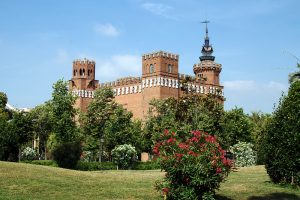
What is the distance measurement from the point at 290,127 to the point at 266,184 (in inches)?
108

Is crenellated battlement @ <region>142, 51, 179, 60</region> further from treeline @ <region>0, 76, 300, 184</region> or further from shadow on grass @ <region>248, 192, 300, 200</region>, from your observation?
shadow on grass @ <region>248, 192, 300, 200</region>

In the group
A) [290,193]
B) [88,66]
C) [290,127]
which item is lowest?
[290,193]

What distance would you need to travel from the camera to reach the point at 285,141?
17281 millimetres

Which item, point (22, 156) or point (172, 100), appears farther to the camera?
point (22, 156)

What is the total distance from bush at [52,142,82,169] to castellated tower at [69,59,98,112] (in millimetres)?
42304

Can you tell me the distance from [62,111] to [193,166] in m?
20.2

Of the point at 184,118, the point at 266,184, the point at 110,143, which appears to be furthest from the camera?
the point at 110,143

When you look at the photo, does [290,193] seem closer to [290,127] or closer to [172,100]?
[290,127]

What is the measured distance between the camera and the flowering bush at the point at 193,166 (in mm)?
14172

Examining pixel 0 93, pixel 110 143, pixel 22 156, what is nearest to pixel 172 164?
pixel 110 143

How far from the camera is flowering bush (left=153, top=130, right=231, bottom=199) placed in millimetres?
14172

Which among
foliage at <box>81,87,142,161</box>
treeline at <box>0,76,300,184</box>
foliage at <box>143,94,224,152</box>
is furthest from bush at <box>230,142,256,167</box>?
foliage at <box>81,87,142,161</box>

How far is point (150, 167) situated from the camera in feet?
123

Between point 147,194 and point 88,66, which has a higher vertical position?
point 88,66
